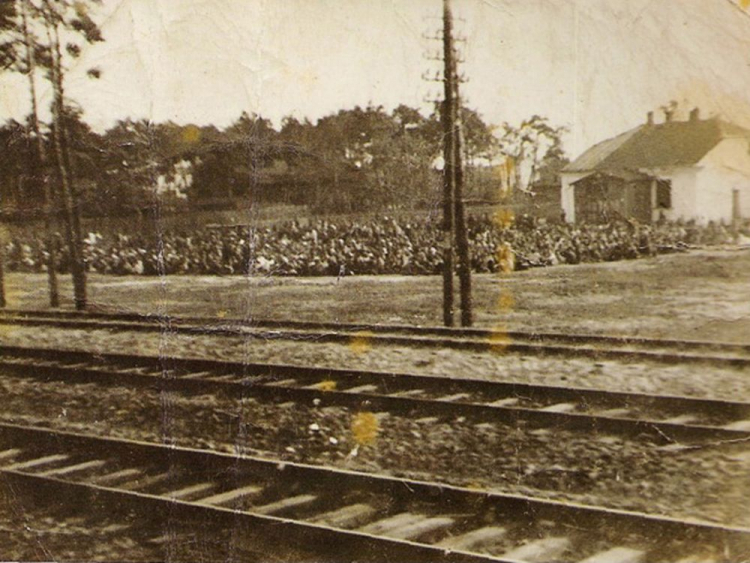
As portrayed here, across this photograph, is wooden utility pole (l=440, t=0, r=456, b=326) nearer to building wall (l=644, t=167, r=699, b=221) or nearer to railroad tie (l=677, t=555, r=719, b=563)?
building wall (l=644, t=167, r=699, b=221)

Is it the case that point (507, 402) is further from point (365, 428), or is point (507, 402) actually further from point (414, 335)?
point (414, 335)

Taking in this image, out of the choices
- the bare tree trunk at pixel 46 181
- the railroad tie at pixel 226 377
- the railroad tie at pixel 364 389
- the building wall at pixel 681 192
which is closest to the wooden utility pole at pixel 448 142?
the railroad tie at pixel 364 389

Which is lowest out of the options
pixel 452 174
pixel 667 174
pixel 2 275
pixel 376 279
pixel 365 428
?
pixel 365 428

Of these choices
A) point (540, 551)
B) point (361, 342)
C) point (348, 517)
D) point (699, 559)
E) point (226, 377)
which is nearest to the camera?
point (699, 559)

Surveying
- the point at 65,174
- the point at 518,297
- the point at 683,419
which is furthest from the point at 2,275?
the point at 683,419

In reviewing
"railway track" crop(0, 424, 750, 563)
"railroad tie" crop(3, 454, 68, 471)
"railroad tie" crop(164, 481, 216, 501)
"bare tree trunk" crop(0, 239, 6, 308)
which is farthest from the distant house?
"bare tree trunk" crop(0, 239, 6, 308)

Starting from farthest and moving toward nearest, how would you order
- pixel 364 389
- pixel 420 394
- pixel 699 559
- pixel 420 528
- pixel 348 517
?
pixel 364 389
pixel 420 394
pixel 348 517
pixel 420 528
pixel 699 559

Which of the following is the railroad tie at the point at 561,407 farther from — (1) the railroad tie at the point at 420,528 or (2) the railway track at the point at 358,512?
(1) the railroad tie at the point at 420,528

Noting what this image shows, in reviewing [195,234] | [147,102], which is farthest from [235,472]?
[147,102]
